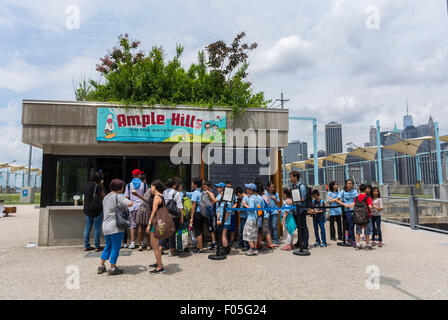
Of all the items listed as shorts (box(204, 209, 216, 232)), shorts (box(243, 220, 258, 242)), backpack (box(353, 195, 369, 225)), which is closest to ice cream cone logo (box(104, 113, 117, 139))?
shorts (box(204, 209, 216, 232))

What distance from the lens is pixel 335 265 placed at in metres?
5.61

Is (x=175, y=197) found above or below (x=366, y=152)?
below

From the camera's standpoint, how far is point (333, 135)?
30969 millimetres

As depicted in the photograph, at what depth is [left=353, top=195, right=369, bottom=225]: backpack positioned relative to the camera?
6965mm

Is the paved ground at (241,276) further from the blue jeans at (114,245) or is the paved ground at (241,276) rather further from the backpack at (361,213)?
the backpack at (361,213)

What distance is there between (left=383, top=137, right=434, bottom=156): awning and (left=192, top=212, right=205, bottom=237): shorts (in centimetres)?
2530

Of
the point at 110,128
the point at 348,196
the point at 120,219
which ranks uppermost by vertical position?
the point at 110,128

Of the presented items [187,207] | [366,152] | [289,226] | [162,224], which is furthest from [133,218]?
[366,152]

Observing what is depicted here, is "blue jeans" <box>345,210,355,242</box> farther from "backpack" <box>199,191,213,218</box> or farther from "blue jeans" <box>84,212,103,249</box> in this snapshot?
"blue jeans" <box>84,212,103,249</box>

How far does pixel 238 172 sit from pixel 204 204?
2113mm

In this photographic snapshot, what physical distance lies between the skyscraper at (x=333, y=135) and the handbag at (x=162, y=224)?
25.5 m

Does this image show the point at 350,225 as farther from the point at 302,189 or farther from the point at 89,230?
the point at 89,230
